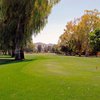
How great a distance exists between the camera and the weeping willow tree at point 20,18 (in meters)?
38.0

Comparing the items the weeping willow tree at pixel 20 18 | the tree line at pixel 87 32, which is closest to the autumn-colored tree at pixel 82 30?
the tree line at pixel 87 32

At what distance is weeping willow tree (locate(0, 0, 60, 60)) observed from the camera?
38000 millimetres

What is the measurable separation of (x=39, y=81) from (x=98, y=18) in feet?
215

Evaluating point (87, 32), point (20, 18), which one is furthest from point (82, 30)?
point (20, 18)

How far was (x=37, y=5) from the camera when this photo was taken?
126 ft

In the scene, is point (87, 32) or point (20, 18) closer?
point (20, 18)

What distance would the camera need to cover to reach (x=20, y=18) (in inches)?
→ 1512

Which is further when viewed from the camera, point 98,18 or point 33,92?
point 98,18

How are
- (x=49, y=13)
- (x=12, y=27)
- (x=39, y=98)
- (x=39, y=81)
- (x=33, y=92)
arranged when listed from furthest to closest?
(x=49, y=13), (x=12, y=27), (x=39, y=81), (x=33, y=92), (x=39, y=98)

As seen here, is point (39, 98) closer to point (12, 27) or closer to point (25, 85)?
point (25, 85)

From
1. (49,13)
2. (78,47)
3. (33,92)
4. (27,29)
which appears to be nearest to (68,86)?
(33,92)

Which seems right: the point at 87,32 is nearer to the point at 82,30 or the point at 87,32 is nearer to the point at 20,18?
the point at 82,30

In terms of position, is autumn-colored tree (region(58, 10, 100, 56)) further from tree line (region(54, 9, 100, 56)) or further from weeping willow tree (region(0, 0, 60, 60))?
weeping willow tree (region(0, 0, 60, 60))

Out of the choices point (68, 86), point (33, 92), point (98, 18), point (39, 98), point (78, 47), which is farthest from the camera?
point (78, 47)
